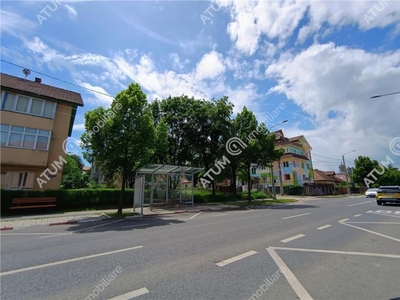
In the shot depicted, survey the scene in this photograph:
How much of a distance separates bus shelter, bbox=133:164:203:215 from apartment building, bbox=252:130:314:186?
26143 mm

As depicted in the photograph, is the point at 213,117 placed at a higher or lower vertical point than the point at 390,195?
higher

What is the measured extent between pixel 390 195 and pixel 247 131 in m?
14.1

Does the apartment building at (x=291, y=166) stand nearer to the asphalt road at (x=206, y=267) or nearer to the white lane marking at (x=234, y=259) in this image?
the asphalt road at (x=206, y=267)

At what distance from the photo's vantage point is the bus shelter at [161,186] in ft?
51.3

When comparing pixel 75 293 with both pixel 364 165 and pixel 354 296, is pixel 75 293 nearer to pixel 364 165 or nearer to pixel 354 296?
pixel 354 296

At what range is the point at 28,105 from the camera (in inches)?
719

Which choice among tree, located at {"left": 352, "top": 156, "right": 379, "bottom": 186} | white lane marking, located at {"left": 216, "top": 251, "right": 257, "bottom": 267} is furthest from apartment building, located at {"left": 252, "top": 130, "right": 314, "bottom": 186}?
white lane marking, located at {"left": 216, "top": 251, "right": 257, "bottom": 267}

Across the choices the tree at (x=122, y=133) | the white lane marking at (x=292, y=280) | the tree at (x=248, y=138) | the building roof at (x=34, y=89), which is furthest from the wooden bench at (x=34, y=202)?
the tree at (x=248, y=138)

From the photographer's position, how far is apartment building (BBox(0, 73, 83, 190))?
16.9 meters

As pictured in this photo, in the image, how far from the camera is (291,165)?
45719mm

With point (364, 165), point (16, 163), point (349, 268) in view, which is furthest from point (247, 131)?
point (364, 165)

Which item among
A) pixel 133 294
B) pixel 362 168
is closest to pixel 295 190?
pixel 362 168

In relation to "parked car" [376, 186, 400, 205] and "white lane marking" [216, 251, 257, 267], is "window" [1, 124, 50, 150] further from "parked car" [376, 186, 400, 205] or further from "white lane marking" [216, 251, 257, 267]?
"parked car" [376, 186, 400, 205]

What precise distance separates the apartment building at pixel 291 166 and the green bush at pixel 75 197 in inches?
1210
